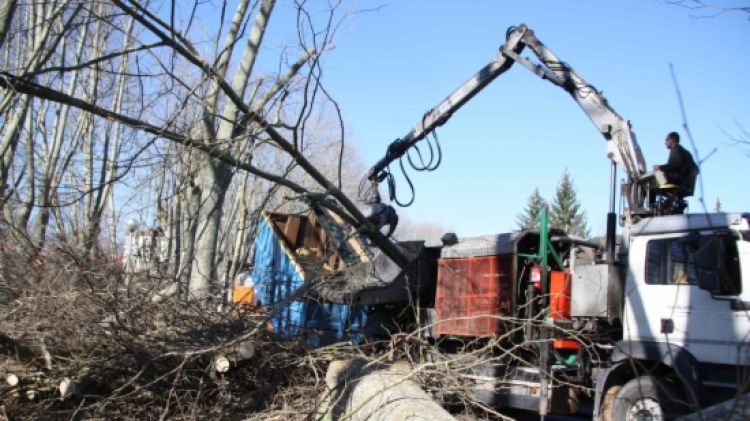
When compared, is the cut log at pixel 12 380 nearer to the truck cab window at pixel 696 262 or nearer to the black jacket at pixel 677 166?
the truck cab window at pixel 696 262

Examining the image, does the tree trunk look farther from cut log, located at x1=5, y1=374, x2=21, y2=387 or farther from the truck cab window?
the truck cab window

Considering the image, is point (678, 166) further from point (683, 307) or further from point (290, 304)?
point (290, 304)

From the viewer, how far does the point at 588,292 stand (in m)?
6.99

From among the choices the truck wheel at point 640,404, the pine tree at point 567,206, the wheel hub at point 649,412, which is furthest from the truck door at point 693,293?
the pine tree at point 567,206

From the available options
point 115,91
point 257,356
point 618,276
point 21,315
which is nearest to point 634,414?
point 618,276

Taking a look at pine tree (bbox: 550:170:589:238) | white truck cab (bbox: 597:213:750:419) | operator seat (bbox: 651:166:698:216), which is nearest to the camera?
white truck cab (bbox: 597:213:750:419)

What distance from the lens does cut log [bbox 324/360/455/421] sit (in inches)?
183

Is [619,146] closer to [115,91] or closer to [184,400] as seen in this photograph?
[184,400]

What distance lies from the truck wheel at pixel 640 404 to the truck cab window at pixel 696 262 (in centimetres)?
102

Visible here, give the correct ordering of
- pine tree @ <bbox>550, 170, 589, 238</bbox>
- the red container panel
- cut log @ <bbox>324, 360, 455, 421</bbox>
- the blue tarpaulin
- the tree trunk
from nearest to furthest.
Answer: cut log @ <bbox>324, 360, 455, 421</bbox> < the blue tarpaulin < the red container panel < the tree trunk < pine tree @ <bbox>550, 170, 589, 238</bbox>

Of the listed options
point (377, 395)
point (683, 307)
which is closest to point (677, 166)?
point (683, 307)

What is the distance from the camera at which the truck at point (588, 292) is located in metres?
5.93

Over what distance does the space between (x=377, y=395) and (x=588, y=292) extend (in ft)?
9.94

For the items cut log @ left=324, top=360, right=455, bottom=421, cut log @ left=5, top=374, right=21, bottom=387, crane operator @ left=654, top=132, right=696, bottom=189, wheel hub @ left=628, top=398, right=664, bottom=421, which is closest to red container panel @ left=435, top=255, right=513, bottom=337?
wheel hub @ left=628, top=398, right=664, bottom=421
